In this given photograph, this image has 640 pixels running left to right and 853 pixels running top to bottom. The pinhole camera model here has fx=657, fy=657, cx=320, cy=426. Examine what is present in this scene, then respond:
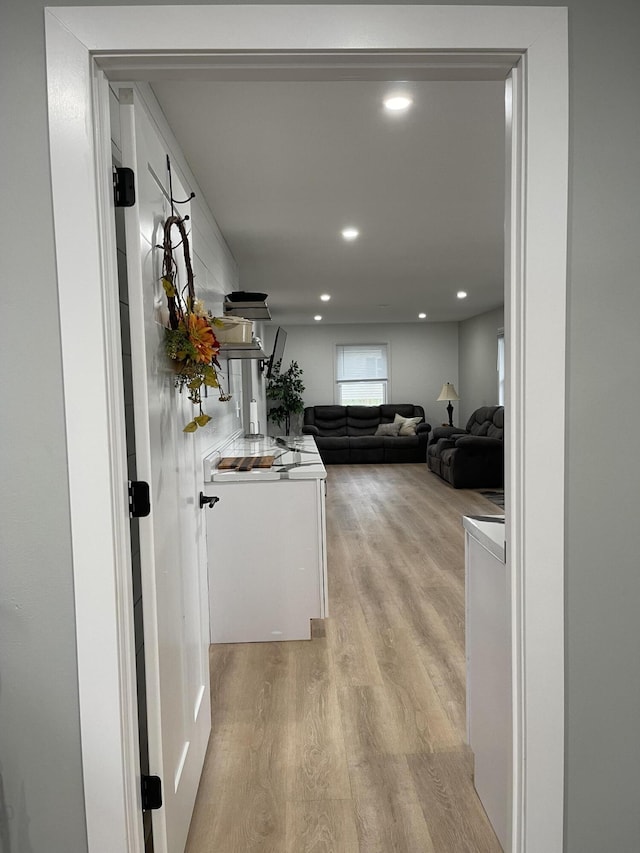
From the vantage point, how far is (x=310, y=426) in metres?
11.8

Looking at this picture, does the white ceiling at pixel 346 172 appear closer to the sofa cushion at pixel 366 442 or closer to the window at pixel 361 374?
the sofa cushion at pixel 366 442

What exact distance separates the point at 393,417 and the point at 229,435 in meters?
7.39

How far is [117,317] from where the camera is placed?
1.45 meters

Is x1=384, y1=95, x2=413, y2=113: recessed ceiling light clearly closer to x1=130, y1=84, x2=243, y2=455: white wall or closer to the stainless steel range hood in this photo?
x1=130, y1=84, x2=243, y2=455: white wall

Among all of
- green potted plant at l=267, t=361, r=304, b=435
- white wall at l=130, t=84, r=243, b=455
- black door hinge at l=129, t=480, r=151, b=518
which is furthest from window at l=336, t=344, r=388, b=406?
black door hinge at l=129, t=480, r=151, b=518

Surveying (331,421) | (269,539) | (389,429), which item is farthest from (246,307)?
(331,421)

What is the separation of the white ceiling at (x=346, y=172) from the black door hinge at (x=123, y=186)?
1.11m

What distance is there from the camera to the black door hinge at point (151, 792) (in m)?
1.63

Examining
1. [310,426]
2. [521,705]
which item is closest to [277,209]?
[521,705]

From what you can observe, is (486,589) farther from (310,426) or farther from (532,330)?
(310,426)

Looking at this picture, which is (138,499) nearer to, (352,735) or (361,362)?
(352,735)

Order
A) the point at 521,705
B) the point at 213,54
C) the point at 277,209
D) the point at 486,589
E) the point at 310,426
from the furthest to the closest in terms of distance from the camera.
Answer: the point at 310,426, the point at 277,209, the point at 486,589, the point at 521,705, the point at 213,54

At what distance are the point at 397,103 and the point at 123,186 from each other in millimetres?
1542

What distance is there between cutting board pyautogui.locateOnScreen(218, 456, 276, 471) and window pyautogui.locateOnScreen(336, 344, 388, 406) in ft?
28.3
